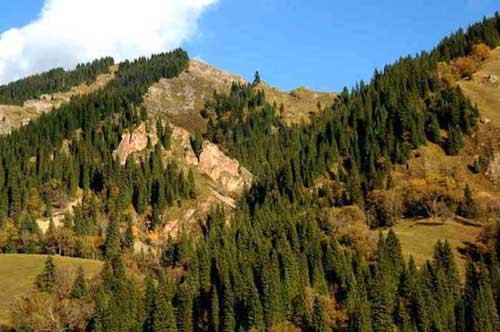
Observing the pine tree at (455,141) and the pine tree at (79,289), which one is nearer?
the pine tree at (79,289)

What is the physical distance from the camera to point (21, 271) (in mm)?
139750

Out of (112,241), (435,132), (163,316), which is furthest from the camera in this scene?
(435,132)

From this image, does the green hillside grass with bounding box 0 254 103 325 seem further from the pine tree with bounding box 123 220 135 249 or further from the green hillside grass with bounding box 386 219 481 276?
the green hillside grass with bounding box 386 219 481 276

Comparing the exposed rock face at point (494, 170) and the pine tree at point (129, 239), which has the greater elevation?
the exposed rock face at point (494, 170)

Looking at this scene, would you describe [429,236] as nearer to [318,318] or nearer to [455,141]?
[318,318]

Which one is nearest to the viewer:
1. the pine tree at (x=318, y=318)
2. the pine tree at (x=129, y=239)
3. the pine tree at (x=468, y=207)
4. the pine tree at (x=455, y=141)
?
the pine tree at (x=318, y=318)

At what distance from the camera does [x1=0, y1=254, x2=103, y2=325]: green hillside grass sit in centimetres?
12019

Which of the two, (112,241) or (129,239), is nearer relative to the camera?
(112,241)

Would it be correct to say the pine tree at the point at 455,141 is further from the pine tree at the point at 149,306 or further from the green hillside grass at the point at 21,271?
the green hillside grass at the point at 21,271

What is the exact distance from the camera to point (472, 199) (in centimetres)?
15738

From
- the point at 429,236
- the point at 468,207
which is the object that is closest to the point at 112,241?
the point at 429,236

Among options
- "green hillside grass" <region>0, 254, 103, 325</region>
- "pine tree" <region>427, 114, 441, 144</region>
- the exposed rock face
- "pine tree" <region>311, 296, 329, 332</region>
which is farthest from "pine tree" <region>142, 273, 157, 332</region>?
"pine tree" <region>427, 114, 441, 144</region>

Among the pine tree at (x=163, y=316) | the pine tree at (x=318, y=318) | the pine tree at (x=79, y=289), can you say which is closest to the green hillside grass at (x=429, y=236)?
the pine tree at (x=318, y=318)

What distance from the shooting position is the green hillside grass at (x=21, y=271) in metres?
120
